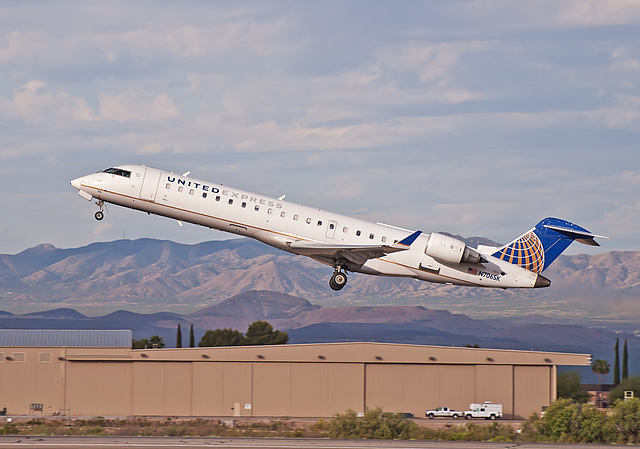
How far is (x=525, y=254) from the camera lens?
140ft

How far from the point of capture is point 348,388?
193 feet

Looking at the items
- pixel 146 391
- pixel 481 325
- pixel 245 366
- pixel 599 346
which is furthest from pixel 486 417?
pixel 481 325

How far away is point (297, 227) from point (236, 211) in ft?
8.74

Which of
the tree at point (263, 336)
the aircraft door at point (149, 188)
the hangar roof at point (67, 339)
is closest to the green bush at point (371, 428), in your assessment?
the aircraft door at point (149, 188)

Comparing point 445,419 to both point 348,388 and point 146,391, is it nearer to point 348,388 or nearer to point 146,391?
point 348,388

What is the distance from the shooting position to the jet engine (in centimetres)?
3928

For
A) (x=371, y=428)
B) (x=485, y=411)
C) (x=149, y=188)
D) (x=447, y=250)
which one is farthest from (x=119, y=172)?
(x=485, y=411)

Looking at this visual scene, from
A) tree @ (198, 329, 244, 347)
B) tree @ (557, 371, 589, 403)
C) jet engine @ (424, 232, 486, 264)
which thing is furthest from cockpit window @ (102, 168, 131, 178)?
tree @ (198, 329, 244, 347)

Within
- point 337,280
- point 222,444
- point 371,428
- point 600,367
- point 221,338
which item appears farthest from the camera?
point 600,367

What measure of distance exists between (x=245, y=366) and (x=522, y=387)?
1847cm

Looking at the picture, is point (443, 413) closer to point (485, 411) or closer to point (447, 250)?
point (485, 411)

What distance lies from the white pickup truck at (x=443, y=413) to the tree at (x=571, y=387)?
2254cm

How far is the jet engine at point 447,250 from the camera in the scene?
39.3 meters

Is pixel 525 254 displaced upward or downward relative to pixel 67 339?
upward
